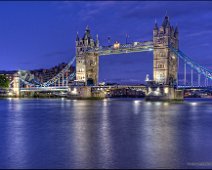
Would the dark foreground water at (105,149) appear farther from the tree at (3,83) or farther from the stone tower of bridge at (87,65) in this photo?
the tree at (3,83)

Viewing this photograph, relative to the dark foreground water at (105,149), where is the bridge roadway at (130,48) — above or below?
above

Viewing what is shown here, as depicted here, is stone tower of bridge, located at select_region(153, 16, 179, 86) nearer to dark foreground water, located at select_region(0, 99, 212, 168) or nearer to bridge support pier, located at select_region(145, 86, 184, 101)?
bridge support pier, located at select_region(145, 86, 184, 101)

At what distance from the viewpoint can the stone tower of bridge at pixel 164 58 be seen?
195 feet

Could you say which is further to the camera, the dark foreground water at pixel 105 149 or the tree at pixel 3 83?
the tree at pixel 3 83

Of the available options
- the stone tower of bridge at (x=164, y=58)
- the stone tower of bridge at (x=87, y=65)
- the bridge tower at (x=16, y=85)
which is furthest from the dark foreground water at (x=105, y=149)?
the bridge tower at (x=16, y=85)

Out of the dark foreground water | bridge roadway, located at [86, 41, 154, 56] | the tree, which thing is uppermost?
bridge roadway, located at [86, 41, 154, 56]

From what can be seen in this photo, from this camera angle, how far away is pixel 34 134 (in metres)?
17.5

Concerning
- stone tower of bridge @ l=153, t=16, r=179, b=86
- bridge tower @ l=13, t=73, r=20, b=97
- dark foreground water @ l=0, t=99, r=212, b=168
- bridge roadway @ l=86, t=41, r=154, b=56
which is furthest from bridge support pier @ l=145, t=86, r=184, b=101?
bridge tower @ l=13, t=73, r=20, b=97

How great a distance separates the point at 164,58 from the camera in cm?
5972

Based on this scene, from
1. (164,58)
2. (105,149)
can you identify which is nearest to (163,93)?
(164,58)

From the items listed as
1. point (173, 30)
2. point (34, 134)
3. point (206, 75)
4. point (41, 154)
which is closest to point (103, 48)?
point (173, 30)

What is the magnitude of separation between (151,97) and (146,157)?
158ft

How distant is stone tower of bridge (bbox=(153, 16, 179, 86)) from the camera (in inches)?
2345

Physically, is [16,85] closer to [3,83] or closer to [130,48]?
[3,83]
